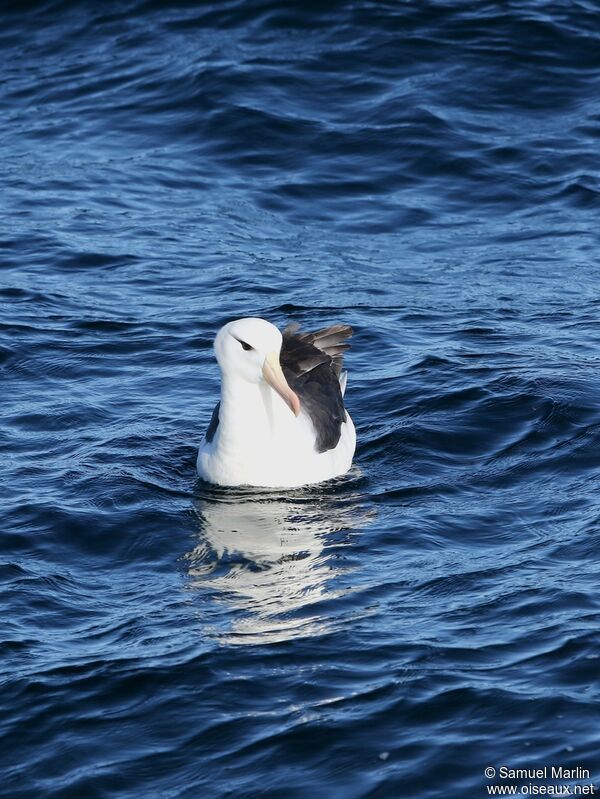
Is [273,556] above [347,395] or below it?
above

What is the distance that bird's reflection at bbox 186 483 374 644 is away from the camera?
339 inches

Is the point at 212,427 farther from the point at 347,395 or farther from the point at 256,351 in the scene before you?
the point at 347,395

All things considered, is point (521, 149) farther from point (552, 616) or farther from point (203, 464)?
point (552, 616)

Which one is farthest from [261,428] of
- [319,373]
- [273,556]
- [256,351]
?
[273,556]

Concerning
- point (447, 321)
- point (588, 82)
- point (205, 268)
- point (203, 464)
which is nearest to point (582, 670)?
point (203, 464)

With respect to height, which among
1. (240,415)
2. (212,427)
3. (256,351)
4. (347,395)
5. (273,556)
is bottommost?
(347,395)

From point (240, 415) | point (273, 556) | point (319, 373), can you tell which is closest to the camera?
point (273, 556)

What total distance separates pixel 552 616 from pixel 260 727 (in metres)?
1.85

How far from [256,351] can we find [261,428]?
605 mm

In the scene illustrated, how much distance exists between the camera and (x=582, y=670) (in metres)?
7.80

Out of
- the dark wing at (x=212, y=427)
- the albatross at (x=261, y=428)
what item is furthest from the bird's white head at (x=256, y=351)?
the dark wing at (x=212, y=427)

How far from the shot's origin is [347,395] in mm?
12703

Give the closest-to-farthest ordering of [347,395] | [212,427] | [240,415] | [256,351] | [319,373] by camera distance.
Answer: [256,351] → [240,415] → [212,427] → [319,373] → [347,395]

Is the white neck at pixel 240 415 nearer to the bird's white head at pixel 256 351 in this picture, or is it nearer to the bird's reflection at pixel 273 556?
the bird's white head at pixel 256 351
